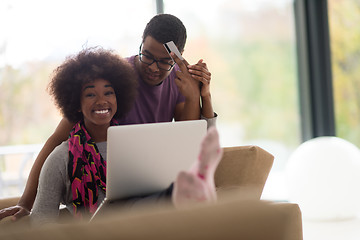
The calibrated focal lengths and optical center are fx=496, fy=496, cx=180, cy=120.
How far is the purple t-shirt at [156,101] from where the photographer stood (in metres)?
2.50

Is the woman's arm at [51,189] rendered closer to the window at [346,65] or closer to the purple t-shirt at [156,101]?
the purple t-shirt at [156,101]

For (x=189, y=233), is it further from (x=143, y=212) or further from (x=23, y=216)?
(x=23, y=216)

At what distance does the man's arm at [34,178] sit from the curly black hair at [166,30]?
566 millimetres

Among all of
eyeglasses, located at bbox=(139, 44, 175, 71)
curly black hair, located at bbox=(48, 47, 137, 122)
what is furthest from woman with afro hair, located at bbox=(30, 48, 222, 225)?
eyeglasses, located at bbox=(139, 44, 175, 71)

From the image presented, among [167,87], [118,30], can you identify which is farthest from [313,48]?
[167,87]

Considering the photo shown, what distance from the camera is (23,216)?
1930 millimetres

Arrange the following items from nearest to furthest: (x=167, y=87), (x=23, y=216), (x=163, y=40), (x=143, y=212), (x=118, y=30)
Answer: (x=143, y=212), (x=23, y=216), (x=163, y=40), (x=167, y=87), (x=118, y=30)

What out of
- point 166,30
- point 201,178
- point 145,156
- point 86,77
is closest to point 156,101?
point 166,30

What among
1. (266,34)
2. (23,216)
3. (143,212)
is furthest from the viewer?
(266,34)

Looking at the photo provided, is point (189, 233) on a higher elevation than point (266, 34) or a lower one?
lower

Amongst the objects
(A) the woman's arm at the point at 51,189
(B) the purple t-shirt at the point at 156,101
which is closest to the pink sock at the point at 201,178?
(A) the woman's arm at the point at 51,189

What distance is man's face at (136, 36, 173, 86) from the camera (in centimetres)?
230

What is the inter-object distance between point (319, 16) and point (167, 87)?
2.85 m

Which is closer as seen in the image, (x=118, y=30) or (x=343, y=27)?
(x=118, y=30)
